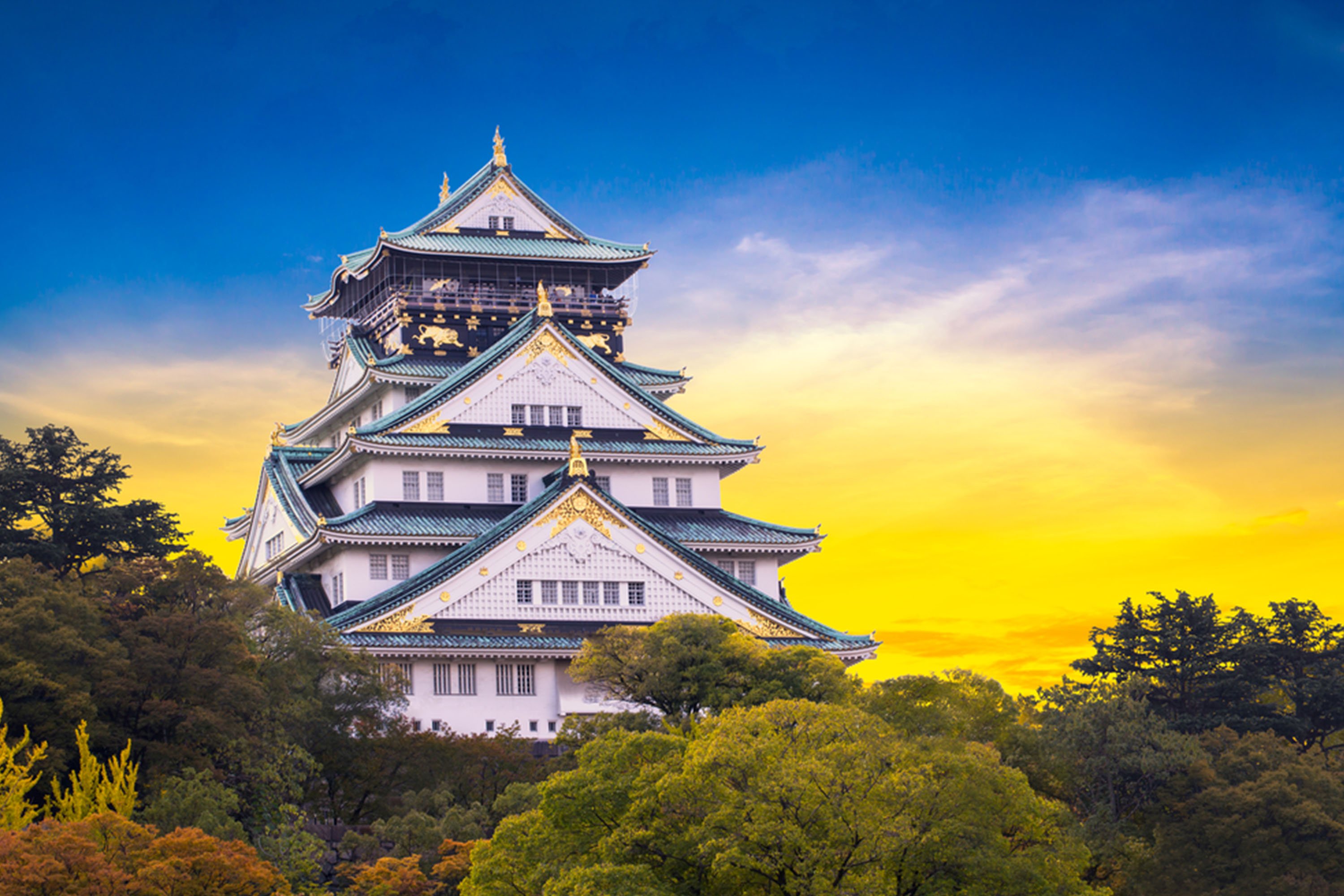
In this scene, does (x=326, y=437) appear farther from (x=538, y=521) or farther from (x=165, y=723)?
(x=165, y=723)

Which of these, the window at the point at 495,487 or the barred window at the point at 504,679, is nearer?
the barred window at the point at 504,679

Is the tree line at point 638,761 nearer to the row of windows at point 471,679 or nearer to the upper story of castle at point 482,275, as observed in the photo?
the row of windows at point 471,679

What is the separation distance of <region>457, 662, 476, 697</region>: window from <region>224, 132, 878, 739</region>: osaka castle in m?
0.06

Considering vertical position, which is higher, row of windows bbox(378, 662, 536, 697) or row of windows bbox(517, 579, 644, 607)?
row of windows bbox(517, 579, 644, 607)

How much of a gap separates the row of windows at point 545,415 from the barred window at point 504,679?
37.6ft

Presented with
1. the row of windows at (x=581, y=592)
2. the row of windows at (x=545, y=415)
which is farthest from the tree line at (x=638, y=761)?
the row of windows at (x=545, y=415)

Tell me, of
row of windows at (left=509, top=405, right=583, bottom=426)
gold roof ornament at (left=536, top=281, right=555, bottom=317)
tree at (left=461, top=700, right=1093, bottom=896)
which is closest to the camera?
tree at (left=461, top=700, right=1093, bottom=896)

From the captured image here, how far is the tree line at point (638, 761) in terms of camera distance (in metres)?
31.6

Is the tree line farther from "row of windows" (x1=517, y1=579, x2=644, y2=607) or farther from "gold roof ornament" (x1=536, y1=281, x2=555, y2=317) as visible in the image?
"gold roof ornament" (x1=536, y1=281, x2=555, y2=317)

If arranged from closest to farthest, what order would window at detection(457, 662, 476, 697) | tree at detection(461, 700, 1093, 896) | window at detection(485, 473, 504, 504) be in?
tree at detection(461, 700, 1093, 896) < window at detection(457, 662, 476, 697) < window at detection(485, 473, 504, 504)

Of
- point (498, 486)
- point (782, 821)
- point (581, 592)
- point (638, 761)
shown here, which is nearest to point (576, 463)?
point (581, 592)

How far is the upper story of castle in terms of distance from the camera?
233 ft

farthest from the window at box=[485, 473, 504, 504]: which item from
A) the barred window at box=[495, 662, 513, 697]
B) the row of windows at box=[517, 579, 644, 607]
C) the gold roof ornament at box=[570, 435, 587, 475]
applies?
the barred window at box=[495, 662, 513, 697]

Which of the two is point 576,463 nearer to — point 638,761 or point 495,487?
point 495,487
